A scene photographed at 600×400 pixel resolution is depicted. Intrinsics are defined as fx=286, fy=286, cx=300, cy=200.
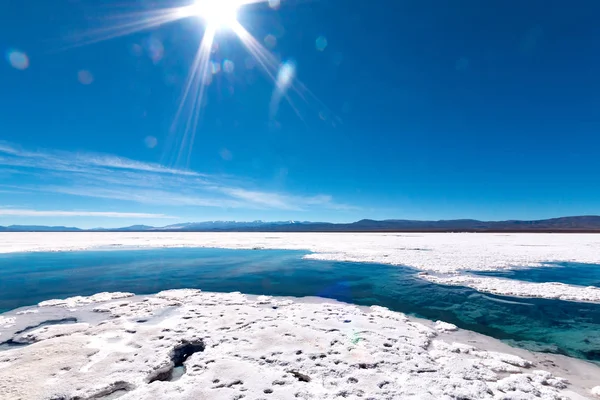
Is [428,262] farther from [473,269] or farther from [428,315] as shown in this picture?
[428,315]

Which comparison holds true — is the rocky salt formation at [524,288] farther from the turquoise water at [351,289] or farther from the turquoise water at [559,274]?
the turquoise water at [559,274]

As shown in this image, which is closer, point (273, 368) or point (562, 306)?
point (273, 368)

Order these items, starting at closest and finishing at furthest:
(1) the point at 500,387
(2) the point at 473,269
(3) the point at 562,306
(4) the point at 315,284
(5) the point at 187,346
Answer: (1) the point at 500,387 < (5) the point at 187,346 < (3) the point at 562,306 < (4) the point at 315,284 < (2) the point at 473,269

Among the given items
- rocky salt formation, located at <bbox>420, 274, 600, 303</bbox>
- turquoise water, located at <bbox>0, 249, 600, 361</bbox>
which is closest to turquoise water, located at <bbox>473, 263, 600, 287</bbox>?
rocky salt formation, located at <bbox>420, 274, 600, 303</bbox>

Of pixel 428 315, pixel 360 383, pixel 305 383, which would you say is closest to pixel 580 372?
pixel 428 315

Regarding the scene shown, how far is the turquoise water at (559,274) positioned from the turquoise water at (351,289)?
14.6 ft

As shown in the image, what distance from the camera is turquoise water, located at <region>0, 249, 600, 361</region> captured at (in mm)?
7411

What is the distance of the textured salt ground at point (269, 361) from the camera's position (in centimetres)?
449

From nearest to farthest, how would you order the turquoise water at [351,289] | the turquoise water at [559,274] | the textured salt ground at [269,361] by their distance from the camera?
the textured salt ground at [269,361]
the turquoise water at [351,289]
the turquoise water at [559,274]

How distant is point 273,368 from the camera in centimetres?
518

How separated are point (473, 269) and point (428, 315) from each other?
9.59 m

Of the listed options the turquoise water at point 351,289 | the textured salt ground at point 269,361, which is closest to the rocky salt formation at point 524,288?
the turquoise water at point 351,289

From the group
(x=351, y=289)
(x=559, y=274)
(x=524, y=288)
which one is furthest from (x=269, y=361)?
(x=559, y=274)

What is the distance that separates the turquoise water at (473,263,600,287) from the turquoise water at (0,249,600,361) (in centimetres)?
445
